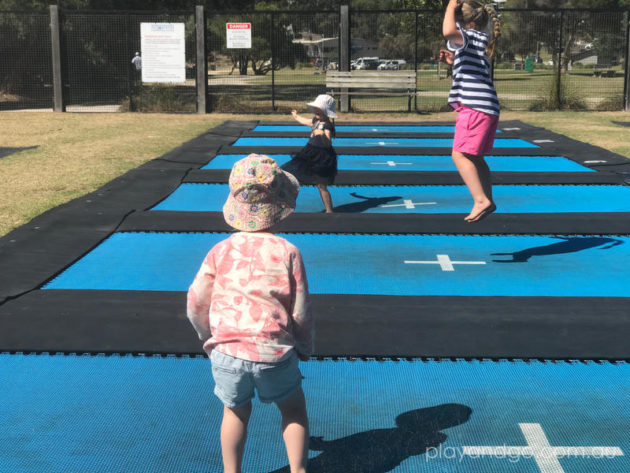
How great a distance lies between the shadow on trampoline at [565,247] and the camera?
5004 mm

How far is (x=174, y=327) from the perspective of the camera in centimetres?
348

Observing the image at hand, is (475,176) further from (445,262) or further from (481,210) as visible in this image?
(445,262)

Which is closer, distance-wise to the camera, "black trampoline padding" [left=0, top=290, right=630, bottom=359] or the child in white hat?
"black trampoline padding" [left=0, top=290, right=630, bottom=359]

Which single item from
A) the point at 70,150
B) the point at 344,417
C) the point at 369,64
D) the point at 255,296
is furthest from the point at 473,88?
the point at 369,64

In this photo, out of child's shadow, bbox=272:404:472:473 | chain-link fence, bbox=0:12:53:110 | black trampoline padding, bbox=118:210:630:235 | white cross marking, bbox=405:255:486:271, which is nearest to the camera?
child's shadow, bbox=272:404:472:473

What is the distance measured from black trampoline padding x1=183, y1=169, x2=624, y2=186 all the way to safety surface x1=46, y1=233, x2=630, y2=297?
2268 millimetres

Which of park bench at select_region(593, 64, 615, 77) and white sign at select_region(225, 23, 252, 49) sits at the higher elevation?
park bench at select_region(593, 64, 615, 77)

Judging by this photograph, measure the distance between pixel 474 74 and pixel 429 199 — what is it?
7.79 feet

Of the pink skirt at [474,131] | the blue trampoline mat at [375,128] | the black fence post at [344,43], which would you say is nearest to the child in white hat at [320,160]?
the pink skirt at [474,131]

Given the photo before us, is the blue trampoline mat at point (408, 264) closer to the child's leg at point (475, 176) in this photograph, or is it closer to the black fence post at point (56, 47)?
the child's leg at point (475, 176)

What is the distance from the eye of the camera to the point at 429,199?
7.01 meters

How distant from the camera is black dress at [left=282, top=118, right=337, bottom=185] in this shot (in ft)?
20.3

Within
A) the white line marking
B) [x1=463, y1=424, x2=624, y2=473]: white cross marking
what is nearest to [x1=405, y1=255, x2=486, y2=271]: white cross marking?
[x1=463, y1=424, x2=624, y2=473]: white cross marking

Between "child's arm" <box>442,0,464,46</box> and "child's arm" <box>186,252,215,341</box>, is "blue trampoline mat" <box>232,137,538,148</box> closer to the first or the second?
"child's arm" <box>442,0,464,46</box>
